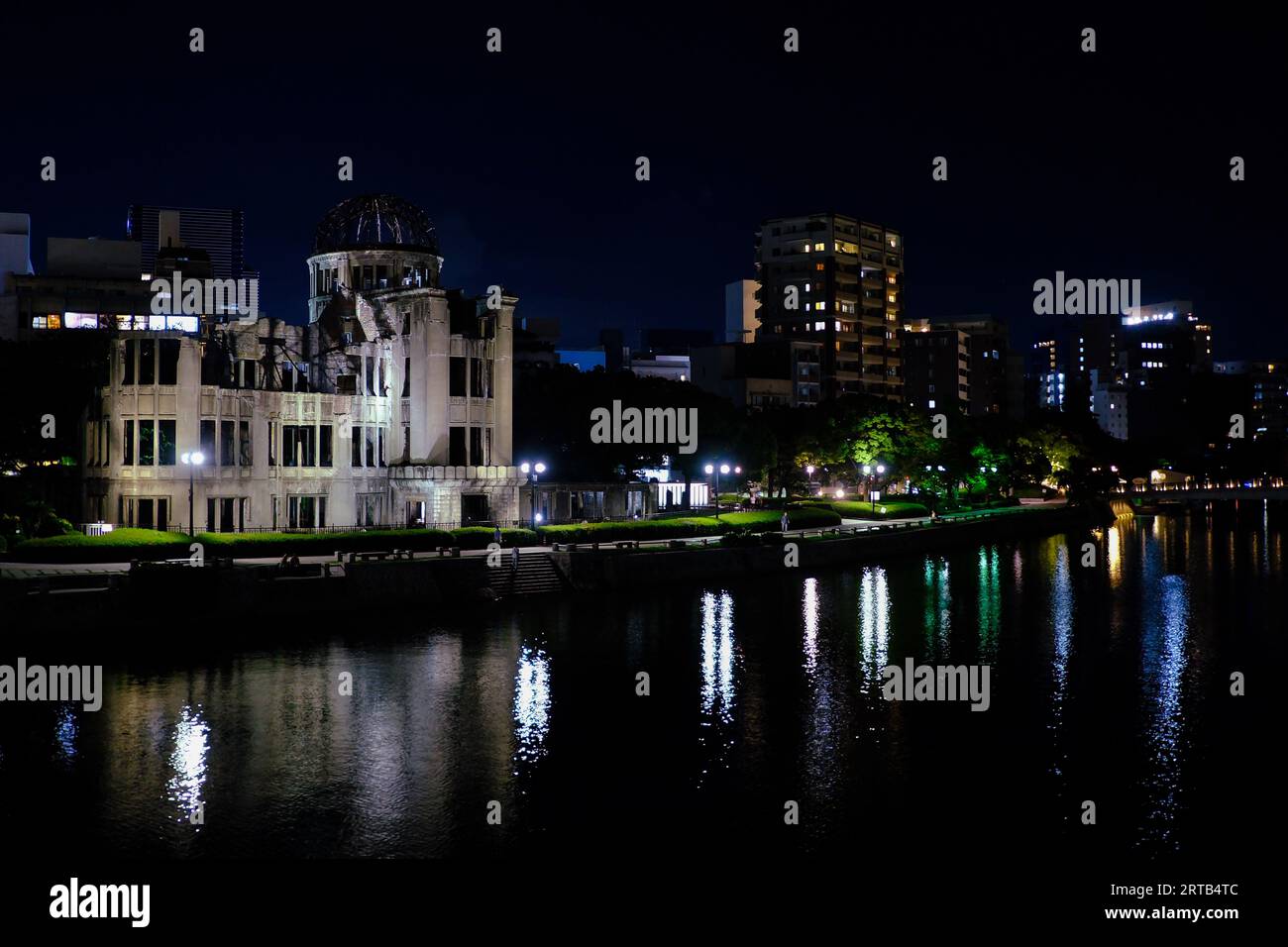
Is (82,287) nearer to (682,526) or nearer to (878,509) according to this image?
(682,526)

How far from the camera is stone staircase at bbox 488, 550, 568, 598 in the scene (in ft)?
193

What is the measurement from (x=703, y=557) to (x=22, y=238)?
10843 centimetres

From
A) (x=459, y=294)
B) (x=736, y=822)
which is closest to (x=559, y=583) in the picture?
(x=459, y=294)

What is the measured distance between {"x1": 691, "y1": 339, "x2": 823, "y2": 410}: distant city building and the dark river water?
381ft

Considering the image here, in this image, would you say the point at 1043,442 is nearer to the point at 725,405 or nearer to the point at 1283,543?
the point at 1283,543

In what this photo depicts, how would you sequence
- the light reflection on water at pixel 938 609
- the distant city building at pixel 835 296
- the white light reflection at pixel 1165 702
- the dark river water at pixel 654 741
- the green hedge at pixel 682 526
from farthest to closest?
1. the distant city building at pixel 835 296
2. the green hedge at pixel 682 526
3. the light reflection on water at pixel 938 609
4. the white light reflection at pixel 1165 702
5. the dark river water at pixel 654 741

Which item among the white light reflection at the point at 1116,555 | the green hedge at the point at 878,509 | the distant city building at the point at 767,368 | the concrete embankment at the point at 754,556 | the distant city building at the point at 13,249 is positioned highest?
the distant city building at the point at 13,249

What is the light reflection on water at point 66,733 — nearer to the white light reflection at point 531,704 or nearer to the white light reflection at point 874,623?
the white light reflection at point 531,704

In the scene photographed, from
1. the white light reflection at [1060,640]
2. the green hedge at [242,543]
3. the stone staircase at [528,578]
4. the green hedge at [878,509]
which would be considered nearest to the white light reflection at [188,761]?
the green hedge at [242,543]

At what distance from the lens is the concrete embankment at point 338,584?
44.5 metres

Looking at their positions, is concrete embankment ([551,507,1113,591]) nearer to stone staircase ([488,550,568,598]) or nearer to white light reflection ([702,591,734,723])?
stone staircase ([488,550,568,598])

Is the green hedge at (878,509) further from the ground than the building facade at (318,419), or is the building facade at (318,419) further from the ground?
the building facade at (318,419)

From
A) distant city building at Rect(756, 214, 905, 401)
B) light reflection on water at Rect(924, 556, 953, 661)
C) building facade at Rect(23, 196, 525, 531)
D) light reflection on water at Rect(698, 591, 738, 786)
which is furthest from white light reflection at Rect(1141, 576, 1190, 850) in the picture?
distant city building at Rect(756, 214, 905, 401)

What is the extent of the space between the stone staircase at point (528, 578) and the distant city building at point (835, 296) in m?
122
